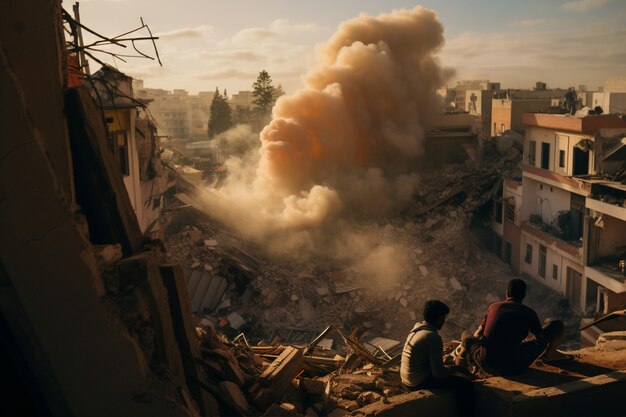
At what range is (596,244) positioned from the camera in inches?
Answer: 677

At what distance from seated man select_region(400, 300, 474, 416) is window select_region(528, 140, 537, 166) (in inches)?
738

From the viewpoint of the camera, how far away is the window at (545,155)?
2100 centimetres

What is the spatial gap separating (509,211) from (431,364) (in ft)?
67.2

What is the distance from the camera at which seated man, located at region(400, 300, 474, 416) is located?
471 cm

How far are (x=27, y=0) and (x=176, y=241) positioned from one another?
1754cm

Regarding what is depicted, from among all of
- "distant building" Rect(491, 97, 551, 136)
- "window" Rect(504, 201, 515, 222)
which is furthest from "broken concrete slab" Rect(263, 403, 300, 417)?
"distant building" Rect(491, 97, 551, 136)

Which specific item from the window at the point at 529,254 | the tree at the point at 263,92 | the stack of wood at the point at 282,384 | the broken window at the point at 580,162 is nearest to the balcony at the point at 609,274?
the broken window at the point at 580,162

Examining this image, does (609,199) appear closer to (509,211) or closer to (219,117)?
(509,211)

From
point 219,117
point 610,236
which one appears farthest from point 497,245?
point 219,117

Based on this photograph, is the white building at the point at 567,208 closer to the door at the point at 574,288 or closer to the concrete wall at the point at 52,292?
the door at the point at 574,288

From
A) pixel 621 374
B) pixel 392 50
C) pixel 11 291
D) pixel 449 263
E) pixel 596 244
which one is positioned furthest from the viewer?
pixel 392 50

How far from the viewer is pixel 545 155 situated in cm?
2120

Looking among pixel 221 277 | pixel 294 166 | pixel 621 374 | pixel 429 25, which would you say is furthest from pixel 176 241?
pixel 429 25

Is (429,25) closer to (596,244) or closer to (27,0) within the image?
(596,244)
